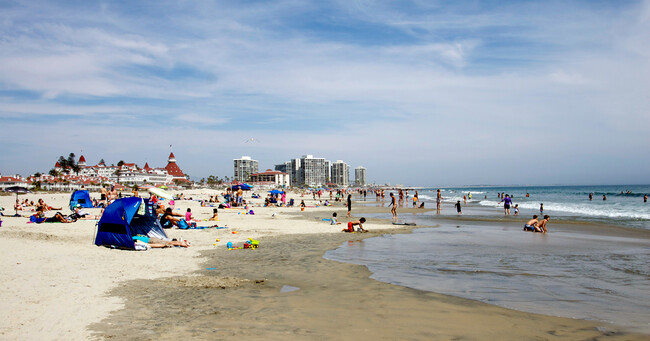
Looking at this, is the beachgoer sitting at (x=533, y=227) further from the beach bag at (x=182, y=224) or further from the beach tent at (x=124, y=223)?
the beach tent at (x=124, y=223)

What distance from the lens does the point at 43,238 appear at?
45.4 feet

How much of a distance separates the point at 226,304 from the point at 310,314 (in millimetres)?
1488

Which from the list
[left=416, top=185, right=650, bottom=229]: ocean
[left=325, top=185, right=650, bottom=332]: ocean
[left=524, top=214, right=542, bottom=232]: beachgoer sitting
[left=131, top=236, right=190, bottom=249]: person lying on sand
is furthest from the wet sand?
[left=416, top=185, right=650, bottom=229]: ocean

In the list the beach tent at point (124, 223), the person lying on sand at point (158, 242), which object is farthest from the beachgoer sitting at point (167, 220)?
the person lying on sand at point (158, 242)

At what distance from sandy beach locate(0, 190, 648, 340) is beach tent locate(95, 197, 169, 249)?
771 mm

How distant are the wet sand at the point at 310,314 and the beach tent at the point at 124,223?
14.4 ft

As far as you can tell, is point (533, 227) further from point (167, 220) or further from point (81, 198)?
point (81, 198)

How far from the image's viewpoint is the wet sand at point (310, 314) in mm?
5410

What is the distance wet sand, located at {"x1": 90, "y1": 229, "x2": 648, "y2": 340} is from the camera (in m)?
5.41

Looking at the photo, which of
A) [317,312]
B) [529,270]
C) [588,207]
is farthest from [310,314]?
[588,207]

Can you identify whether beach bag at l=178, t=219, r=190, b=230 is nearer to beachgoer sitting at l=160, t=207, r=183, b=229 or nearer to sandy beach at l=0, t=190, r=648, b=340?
beachgoer sitting at l=160, t=207, r=183, b=229

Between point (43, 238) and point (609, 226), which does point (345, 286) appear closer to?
point (43, 238)

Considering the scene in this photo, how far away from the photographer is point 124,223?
40.1ft

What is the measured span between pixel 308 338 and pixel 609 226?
23205 mm
